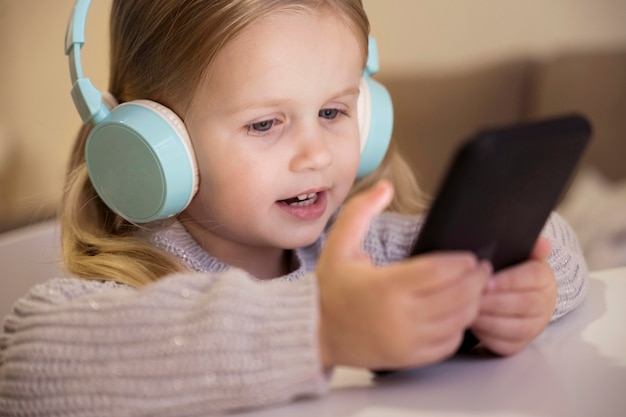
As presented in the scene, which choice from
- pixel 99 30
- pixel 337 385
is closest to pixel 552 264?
pixel 337 385

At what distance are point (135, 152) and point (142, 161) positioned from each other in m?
0.01

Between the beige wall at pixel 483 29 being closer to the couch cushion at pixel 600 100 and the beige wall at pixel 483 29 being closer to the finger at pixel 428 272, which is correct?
the couch cushion at pixel 600 100

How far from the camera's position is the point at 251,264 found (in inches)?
45.0

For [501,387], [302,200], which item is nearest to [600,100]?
[302,200]

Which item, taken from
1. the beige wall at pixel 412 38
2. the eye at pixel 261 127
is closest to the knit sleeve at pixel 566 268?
the eye at pixel 261 127

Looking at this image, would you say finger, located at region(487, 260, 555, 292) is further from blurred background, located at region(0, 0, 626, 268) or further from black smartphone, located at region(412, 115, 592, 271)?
blurred background, located at region(0, 0, 626, 268)

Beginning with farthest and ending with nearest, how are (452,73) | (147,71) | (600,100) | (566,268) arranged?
1. (452,73)
2. (600,100)
3. (147,71)
4. (566,268)

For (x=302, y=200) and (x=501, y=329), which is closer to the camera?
(x=501, y=329)

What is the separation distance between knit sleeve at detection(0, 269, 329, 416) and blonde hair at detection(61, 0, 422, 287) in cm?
23

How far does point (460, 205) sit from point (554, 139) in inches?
3.2

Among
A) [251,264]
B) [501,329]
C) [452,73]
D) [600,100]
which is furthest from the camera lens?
[452,73]

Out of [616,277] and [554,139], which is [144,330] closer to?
[554,139]

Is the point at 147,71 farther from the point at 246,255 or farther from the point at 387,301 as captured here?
the point at 387,301

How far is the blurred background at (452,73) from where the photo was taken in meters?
2.51
